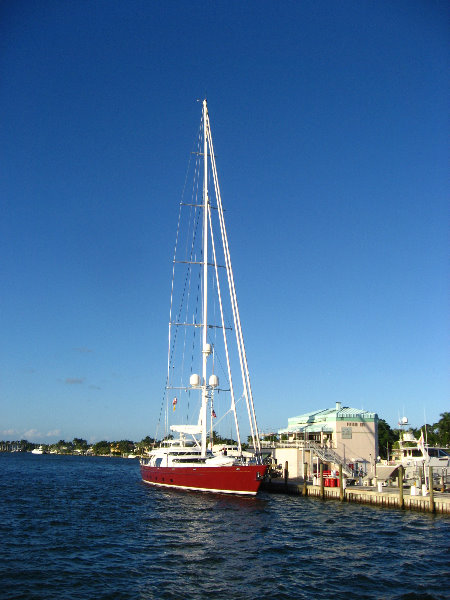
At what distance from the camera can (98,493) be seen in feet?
188

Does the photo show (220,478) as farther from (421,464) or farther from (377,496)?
(421,464)

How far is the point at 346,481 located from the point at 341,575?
31057 mm

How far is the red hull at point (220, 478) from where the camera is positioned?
45562mm

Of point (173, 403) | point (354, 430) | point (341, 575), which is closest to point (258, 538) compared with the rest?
point (341, 575)

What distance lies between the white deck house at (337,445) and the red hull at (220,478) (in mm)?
14496

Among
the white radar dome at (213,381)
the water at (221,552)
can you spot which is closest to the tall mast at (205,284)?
the white radar dome at (213,381)

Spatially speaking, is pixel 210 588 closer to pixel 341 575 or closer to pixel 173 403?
pixel 341 575

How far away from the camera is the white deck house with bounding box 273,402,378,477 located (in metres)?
59.5

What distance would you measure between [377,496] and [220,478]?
13845mm

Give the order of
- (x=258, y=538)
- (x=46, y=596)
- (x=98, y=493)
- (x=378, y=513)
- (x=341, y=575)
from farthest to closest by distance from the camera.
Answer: (x=98, y=493), (x=378, y=513), (x=258, y=538), (x=341, y=575), (x=46, y=596)

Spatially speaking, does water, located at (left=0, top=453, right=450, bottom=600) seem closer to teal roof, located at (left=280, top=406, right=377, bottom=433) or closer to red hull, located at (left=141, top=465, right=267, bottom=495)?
red hull, located at (left=141, top=465, right=267, bottom=495)

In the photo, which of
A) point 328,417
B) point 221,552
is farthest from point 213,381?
point 221,552

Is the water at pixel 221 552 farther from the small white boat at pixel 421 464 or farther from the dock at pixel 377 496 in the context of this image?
the small white boat at pixel 421 464

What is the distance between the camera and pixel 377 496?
42.2 m
